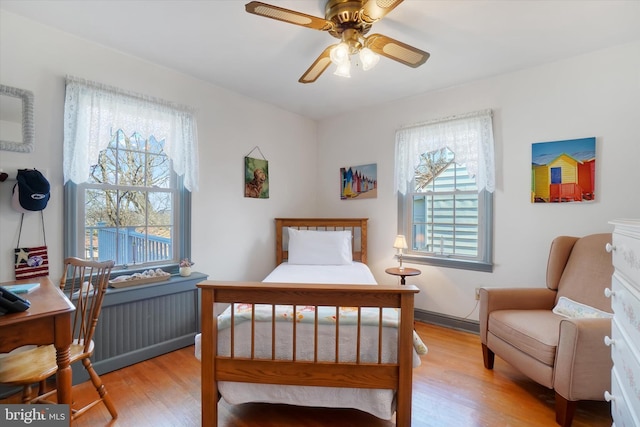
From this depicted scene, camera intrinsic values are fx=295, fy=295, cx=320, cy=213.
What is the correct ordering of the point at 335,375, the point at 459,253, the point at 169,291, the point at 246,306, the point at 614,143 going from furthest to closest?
1. the point at 459,253
2. the point at 169,291
3. the point at 614,143
4. the point at 246,306
5. the point at 335,375

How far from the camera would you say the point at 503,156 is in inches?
110

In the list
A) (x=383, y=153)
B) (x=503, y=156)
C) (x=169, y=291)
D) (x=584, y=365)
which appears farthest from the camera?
(x=383, y=153)

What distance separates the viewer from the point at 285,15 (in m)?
1.50

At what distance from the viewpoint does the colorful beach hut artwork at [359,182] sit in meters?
3.65

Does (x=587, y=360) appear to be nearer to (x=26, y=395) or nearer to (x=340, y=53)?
(x=340, y=53)

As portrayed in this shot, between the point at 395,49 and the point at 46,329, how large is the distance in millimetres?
2259

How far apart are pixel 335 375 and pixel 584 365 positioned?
1352mm

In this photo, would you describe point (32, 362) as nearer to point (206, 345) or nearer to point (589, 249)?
point (206, 345)

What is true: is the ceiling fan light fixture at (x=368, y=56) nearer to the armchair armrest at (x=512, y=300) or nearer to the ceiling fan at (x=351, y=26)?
the ceiling fan at (x=351, y=26)

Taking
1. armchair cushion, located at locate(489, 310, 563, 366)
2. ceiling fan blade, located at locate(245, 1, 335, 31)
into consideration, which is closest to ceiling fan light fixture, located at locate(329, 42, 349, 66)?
ceiling fan blade, located at locate(245, 1, 335, 31)

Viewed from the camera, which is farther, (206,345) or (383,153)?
(383,153)

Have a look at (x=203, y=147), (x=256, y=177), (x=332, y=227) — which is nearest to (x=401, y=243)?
(x=332, y=227)

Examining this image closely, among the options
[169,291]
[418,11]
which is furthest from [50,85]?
[418,11]

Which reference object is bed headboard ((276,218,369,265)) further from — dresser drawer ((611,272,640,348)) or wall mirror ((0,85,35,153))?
dresser drawer ((611,272,640,348))
